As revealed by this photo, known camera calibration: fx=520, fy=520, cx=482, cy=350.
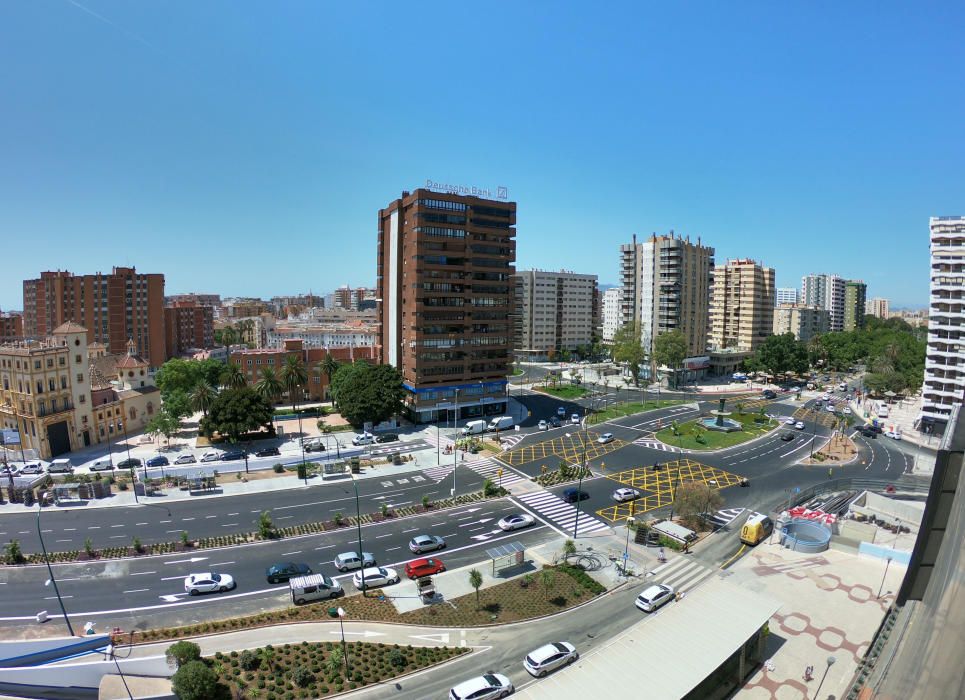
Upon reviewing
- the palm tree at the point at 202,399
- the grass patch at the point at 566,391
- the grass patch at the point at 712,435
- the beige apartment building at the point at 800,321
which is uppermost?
the beige apartment building at the point at 800,321

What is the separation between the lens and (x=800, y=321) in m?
175

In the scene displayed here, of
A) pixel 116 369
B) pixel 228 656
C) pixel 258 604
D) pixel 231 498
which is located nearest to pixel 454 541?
pixel 258 604

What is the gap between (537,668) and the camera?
2719 cm

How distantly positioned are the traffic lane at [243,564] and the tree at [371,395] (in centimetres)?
2745

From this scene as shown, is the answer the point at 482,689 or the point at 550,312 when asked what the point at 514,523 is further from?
the point at 550,312

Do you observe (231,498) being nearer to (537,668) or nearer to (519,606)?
(519,606)

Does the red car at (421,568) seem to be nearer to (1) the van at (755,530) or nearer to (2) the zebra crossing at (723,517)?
(1) the van at (755,530)

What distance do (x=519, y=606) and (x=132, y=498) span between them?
40757mm

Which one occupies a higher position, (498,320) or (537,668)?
(498,320)

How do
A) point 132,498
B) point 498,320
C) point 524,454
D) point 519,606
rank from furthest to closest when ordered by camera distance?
point 498,320 → point 524,454 → point 132,498 → point 519,606

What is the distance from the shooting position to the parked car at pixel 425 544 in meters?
40.1

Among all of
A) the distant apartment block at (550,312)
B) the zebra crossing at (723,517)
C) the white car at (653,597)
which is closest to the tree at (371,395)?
the zebra crossing at (723,517)

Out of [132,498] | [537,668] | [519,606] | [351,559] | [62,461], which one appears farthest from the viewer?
[62,461]

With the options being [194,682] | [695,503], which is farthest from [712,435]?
[194,682]
